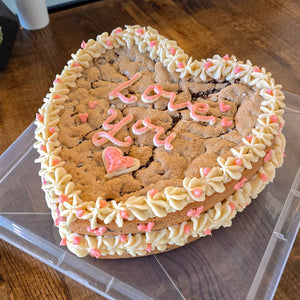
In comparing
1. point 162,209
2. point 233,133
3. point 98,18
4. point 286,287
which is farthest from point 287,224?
point 98,18

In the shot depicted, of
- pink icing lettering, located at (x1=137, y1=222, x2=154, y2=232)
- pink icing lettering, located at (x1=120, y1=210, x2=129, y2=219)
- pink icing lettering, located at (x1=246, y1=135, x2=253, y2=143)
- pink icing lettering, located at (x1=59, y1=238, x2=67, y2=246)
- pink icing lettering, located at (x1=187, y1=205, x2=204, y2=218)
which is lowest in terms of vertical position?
pink icing lettering, located at (x1=59, y1=238, x2=67, y2=246)

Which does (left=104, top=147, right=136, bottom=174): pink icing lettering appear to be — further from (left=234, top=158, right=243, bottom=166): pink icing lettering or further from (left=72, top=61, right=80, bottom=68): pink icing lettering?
(left=72, top=61, right=80, bottom=68): pink icing lettering

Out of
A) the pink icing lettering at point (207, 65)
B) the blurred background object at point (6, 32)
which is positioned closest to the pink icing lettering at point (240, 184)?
the pink icing lettering at point (207, 65)

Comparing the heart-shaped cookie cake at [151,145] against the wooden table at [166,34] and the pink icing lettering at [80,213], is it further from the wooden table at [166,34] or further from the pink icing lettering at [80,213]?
the wooden table at [166,34]

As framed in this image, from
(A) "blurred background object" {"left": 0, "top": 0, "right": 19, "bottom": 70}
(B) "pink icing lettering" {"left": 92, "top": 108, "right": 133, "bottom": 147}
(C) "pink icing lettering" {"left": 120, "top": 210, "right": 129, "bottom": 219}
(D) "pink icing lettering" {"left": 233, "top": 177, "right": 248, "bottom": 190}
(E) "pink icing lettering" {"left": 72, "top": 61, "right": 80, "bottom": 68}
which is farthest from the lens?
(A) "blurred background object" {"left": 0, "top": 0, "right": 19, "bottom": 70}

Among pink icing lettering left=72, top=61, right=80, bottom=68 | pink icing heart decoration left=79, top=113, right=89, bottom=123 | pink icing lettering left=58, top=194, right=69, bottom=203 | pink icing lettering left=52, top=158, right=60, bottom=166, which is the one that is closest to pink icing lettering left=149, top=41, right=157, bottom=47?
pink icing lettering left=72, top=61, right=80, bottom=68

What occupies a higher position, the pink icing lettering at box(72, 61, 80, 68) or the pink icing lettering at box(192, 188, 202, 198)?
the pink icing lettering at box(72, 61, 80, 68)

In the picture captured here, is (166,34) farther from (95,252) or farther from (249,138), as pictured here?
(95,252)
